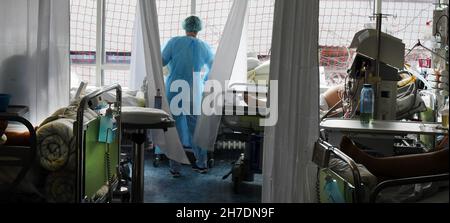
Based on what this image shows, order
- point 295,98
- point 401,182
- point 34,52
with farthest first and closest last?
1. point 34,52
2. point 295,98
3. point 401,182

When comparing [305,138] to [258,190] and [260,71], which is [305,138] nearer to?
[258,190]

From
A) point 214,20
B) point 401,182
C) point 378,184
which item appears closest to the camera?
point 401,182

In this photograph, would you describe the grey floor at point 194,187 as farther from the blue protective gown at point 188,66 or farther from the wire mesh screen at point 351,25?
the wire mesh screen at point 351,25

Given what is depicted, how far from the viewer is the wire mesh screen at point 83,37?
234 inches

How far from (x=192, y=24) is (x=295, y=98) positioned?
2.83 m

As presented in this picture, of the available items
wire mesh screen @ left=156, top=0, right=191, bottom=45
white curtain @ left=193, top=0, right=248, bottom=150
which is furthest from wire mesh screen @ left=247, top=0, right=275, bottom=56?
wire mesh screen @ left=156, top=0, right=191, bottom=45

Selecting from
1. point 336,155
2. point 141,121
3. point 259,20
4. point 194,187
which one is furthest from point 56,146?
point 259,20

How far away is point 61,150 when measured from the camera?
275 cm

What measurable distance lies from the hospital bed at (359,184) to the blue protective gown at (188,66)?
285 centimetres

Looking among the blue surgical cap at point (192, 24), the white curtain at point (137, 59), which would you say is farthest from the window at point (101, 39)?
the blue surgical cap at point (192, 24)

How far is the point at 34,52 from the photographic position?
12.1 feet

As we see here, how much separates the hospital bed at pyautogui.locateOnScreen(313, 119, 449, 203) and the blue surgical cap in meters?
3.01

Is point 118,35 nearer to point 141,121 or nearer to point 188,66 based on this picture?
point 188,66
